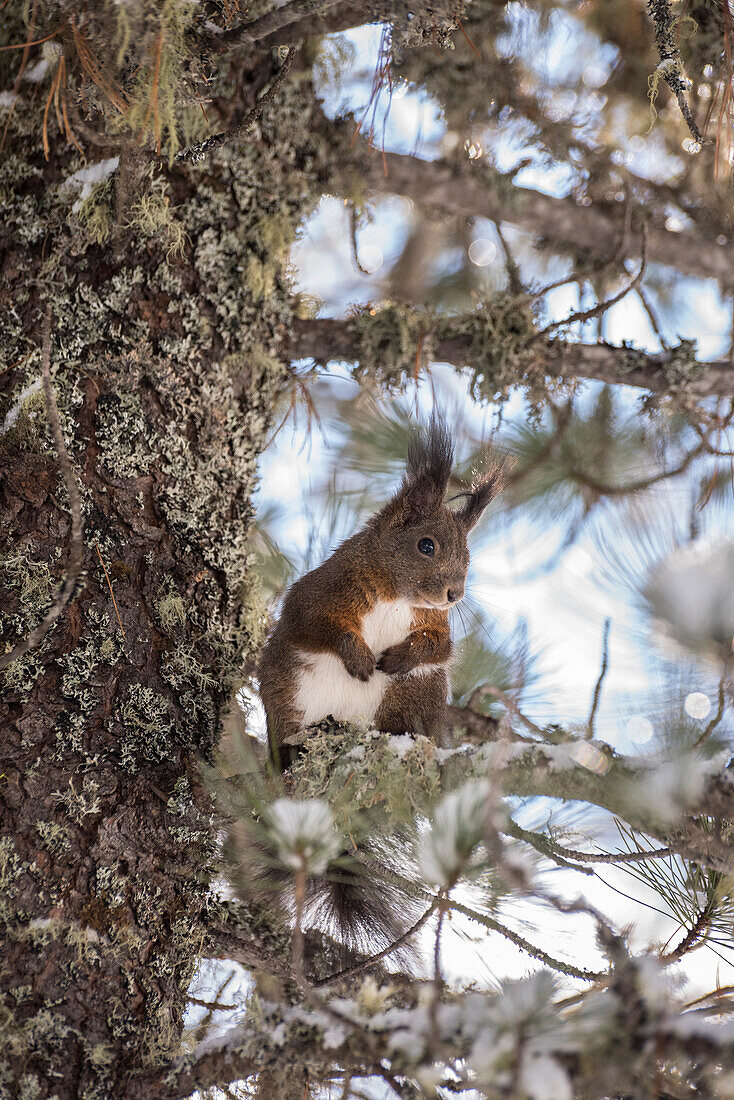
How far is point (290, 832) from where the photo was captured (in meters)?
1.17

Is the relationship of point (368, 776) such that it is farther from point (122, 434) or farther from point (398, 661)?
point (122, 434)

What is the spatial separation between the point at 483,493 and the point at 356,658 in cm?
58

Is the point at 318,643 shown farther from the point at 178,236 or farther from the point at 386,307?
the point at 178,236

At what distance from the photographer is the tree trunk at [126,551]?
55.8 inches

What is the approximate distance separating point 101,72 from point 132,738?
1.30m

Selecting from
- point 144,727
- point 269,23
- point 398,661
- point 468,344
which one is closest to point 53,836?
point 144,727

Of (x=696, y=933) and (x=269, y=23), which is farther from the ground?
(x=269, y=23)

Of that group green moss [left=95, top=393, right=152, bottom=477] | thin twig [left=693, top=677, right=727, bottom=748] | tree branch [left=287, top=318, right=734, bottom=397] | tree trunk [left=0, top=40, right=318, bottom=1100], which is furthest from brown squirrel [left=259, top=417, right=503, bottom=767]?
thin twig [left=693, top=677, right=727, bottom=748]

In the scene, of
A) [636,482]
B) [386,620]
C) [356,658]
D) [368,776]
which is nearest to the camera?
[368,776]

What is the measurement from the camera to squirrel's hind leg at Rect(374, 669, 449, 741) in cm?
200

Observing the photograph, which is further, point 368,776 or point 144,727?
point 144,727

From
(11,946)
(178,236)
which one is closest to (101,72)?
(178,236)

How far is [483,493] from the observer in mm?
2150

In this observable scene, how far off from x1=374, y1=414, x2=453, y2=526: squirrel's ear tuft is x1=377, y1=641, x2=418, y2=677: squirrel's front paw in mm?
349
